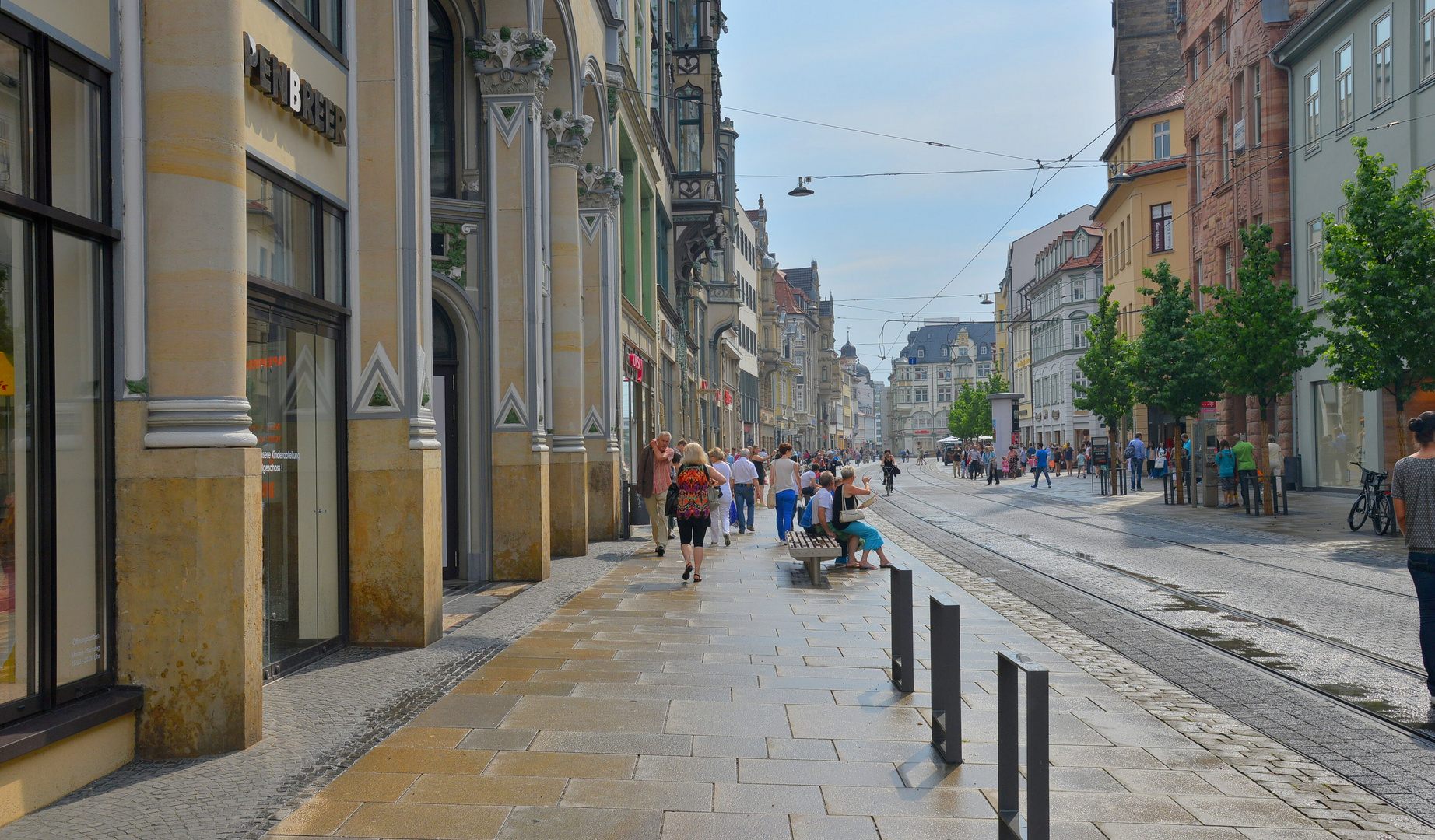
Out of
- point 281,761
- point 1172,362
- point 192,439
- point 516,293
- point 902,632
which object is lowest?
point 281,761

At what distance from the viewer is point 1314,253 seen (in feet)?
105

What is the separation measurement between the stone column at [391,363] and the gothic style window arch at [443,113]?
4731mm

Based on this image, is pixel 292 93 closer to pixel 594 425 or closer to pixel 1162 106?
pixel 594 425

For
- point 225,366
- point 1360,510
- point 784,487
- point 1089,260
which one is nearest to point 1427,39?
point 1360,510

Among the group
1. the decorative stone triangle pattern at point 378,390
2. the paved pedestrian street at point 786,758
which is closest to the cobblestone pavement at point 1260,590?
the paved pedestrian street at point 786,758

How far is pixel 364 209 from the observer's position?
9.34 m

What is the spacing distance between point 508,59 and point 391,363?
241 inches

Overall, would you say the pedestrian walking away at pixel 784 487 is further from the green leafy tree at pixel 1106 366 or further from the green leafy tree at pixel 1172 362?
the green leafy tree at pixel 1106 366

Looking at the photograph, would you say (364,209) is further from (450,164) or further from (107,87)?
(450,164)

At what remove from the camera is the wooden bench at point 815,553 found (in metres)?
13.9

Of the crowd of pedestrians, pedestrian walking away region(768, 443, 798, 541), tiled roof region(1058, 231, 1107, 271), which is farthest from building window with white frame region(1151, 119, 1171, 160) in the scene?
pedestrian walking away region(768, 443, 798, 541)

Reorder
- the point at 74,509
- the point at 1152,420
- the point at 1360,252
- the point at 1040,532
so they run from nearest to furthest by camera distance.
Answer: the point at 74,509, the point at 1360,252, the point at 1040,532, the point at 1152,420

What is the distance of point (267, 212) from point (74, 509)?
2820 millimetres

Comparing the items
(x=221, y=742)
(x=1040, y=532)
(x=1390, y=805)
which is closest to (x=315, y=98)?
(x=221, y=742)
